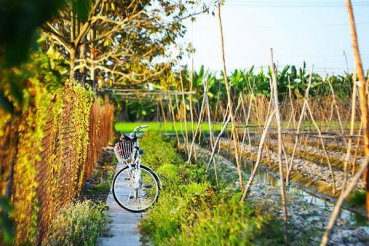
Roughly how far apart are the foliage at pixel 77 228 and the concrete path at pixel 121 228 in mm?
129

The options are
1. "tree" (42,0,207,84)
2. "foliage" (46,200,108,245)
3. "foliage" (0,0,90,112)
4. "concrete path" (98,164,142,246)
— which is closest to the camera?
"foliage" (0,0,90,112)

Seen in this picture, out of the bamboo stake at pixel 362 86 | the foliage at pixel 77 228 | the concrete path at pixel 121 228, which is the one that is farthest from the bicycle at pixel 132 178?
the bamboo stake at pixel 362 86

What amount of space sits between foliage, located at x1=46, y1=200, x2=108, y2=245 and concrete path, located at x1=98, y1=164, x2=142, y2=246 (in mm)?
129

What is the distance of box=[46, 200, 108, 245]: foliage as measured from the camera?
4.48m

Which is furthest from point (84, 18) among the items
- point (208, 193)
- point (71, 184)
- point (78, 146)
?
point (78, 146)

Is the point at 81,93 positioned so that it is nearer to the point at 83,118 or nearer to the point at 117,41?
the point at 83,118

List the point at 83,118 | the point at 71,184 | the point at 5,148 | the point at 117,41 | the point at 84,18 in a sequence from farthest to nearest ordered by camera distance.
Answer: the point at 117,41 → the point at 83,118 → the point at 71,184 → the point at 5,148 → the point at 84,18

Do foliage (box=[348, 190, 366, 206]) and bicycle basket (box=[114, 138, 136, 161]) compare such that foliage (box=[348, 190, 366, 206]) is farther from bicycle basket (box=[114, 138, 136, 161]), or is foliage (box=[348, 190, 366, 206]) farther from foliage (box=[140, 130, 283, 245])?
bicycle basket (box=[114, 138, 136, 161])

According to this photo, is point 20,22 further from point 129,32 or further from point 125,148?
point 129,32

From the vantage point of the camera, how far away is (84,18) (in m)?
1.99

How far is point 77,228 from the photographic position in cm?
475

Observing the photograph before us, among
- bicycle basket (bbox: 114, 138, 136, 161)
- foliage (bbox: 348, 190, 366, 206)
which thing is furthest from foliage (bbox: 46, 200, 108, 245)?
foliage (bbox: 348, 190, 366, 206)

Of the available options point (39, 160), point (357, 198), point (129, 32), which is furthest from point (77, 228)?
point (129, 32)

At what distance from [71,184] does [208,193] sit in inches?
79.3
